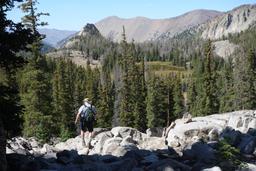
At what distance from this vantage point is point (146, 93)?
88.1 m

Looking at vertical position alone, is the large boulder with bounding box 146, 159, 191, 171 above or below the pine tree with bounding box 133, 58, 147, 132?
above

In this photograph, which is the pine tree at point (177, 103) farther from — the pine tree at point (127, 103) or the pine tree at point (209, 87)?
the pine tree at point (209, 87)

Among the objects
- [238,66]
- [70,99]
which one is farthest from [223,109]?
[70,99]

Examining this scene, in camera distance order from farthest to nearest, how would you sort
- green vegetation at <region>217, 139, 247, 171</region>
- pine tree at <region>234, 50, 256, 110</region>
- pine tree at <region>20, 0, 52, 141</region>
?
pine tree at <region>234, 50, 256, 110</region>, pine tree at <region>20, 0, 52, 141</region>, green vegetation at <region>217, 139, 247, 171</region>

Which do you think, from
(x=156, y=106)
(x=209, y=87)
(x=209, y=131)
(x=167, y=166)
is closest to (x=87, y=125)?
(x=209, y=131)

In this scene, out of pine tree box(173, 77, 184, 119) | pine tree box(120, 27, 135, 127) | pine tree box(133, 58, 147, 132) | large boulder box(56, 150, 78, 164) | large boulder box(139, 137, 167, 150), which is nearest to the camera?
large boulder box(56, 150, 78, 164)

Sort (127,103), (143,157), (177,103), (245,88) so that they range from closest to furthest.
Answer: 1. (143,157)
2. (245,88)
3. (127,103)
4. (177,103)

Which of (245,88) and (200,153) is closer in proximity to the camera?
(200,153)

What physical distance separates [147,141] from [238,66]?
192 ft

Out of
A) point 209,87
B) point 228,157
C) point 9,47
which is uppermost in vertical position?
point 9,47

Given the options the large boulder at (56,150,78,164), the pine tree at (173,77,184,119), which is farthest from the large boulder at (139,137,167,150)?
the pine tree at (173,77,184,119)

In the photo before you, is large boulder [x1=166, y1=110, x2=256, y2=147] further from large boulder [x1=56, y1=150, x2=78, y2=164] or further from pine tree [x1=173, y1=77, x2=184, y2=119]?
pine tree [x1=173, y1=77, x2=184, y2=119]

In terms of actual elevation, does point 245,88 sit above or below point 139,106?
above

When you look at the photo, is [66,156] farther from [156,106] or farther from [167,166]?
[156,106]
